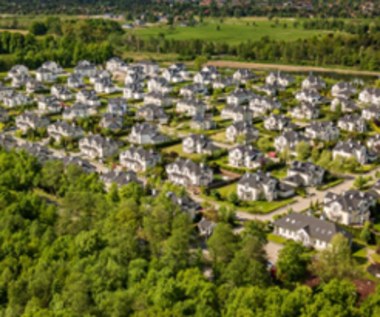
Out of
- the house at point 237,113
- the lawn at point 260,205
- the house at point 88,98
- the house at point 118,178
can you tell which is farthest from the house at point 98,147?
the house at point 237,113

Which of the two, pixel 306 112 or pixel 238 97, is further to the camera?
pixel 238 97

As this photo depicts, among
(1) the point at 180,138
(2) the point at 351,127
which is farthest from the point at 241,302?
(2) the point at 351,127

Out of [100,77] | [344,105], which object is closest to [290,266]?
[344,105]

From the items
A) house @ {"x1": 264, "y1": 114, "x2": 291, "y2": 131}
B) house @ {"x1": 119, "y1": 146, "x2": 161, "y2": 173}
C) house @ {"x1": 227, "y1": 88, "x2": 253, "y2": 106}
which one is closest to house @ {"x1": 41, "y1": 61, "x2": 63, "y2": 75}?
house @ {"x1": 227, "y1": 88, "x2": 253, "y2": 106}

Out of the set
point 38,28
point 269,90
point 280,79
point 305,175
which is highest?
point 38,28

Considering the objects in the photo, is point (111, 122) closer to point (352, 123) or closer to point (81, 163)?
point (81, 163)

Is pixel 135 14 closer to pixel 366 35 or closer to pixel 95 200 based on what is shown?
pixel 366 35

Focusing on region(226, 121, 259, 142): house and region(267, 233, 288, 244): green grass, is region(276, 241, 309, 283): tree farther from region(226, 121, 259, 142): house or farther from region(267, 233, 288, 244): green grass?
region(226, 121, 259, 142): house
